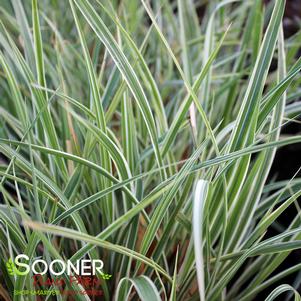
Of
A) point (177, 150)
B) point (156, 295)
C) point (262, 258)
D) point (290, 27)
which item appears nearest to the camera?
point (156, 295)

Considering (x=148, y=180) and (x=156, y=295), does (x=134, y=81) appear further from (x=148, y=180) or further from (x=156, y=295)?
(x=156, y=295)

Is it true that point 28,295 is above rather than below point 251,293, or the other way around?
above

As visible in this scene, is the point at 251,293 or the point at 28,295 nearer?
the point at 28,295

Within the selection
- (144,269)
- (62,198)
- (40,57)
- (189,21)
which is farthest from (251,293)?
(189,21)

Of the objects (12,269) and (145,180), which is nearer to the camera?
(12,269)

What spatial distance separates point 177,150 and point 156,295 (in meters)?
0.53

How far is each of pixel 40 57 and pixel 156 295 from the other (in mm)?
445

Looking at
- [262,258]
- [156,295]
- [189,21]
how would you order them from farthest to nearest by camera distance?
[189,21], [262,258], [156,295]

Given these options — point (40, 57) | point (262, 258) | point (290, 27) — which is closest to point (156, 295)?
point (262, 258)

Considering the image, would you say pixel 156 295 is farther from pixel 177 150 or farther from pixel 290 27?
pixel 290 27

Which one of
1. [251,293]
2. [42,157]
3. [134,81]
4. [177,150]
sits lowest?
[251,293]

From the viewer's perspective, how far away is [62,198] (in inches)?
32.1

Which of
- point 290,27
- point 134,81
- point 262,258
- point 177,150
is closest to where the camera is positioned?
point 134,81

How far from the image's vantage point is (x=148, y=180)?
102 cm
